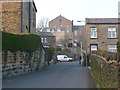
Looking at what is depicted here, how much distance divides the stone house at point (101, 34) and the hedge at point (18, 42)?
22.5 m

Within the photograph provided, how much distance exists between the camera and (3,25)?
30.8m

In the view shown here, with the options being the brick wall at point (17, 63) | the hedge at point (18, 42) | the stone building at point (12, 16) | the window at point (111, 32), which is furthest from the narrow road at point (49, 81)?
the window at point (111, 32)

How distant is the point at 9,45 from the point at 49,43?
7147cm

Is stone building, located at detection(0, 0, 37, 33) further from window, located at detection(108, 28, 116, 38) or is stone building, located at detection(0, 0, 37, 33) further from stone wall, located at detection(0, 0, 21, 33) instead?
window, located at detection(108, 28, 116, 38)

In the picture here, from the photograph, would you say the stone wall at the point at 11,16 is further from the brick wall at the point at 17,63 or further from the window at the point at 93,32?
the window at the point at 93,32

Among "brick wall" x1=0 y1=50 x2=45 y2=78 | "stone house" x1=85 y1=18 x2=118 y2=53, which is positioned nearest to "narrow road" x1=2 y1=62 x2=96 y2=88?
"brick wall" x1=0 y1=50 x2=45 y2=78

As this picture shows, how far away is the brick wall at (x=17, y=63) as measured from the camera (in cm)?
2239

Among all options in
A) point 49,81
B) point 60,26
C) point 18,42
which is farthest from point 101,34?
point 60,26

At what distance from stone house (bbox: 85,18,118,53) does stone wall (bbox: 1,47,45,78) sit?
71.0ft

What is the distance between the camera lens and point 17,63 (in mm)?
25688

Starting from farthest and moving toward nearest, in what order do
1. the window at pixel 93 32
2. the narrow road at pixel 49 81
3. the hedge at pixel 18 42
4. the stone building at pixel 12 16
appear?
the window at pixel 93 32 < the stone building at pixel 12 16 < the hedge at pixel 18 42 < the narrow road at pixel 49 81

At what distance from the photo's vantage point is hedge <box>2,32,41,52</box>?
22375 millimetres

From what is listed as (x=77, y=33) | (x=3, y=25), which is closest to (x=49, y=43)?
(x=77, y=33)

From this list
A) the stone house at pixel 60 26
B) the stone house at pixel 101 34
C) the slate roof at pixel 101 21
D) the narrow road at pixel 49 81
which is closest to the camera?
Answer: the narrow road at pixel 49 81
